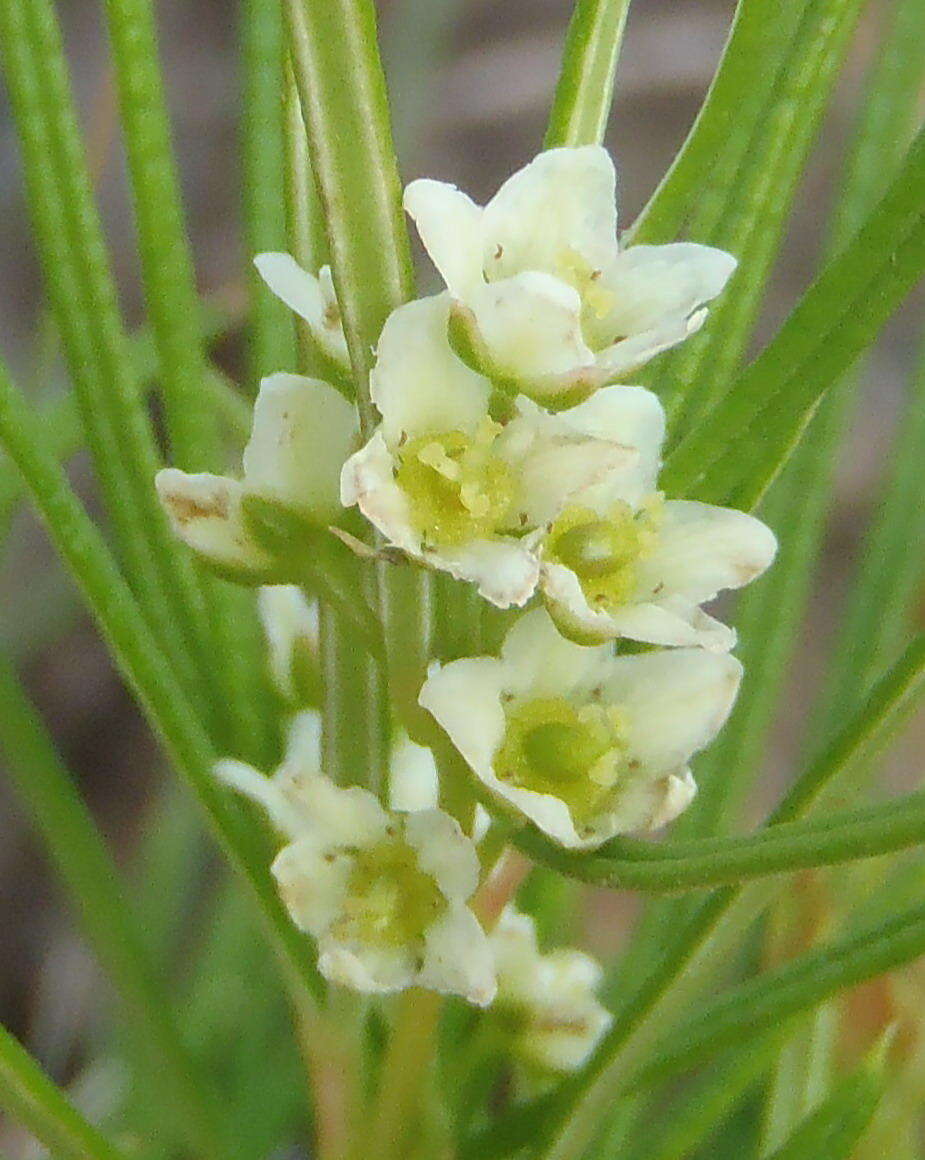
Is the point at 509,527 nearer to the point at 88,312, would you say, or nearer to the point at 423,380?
the point at 423,380

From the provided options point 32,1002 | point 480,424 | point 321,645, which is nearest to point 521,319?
point 480,424

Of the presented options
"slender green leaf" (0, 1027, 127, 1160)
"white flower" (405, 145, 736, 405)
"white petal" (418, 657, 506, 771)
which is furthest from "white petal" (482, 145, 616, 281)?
"slender green leaf" (0, 1027, 127, 1160)

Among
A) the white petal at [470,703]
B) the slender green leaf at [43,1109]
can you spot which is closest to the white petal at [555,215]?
the white petal at [470,703]

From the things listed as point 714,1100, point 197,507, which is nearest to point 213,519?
point 197,507

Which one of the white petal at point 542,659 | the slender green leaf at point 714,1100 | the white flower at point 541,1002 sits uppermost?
the white petal at point 542,659

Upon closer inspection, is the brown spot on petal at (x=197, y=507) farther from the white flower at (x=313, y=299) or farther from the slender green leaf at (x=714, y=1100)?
the slender green leaf at (x=714, y=1100)

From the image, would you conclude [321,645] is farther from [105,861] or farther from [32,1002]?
[32,1002]
